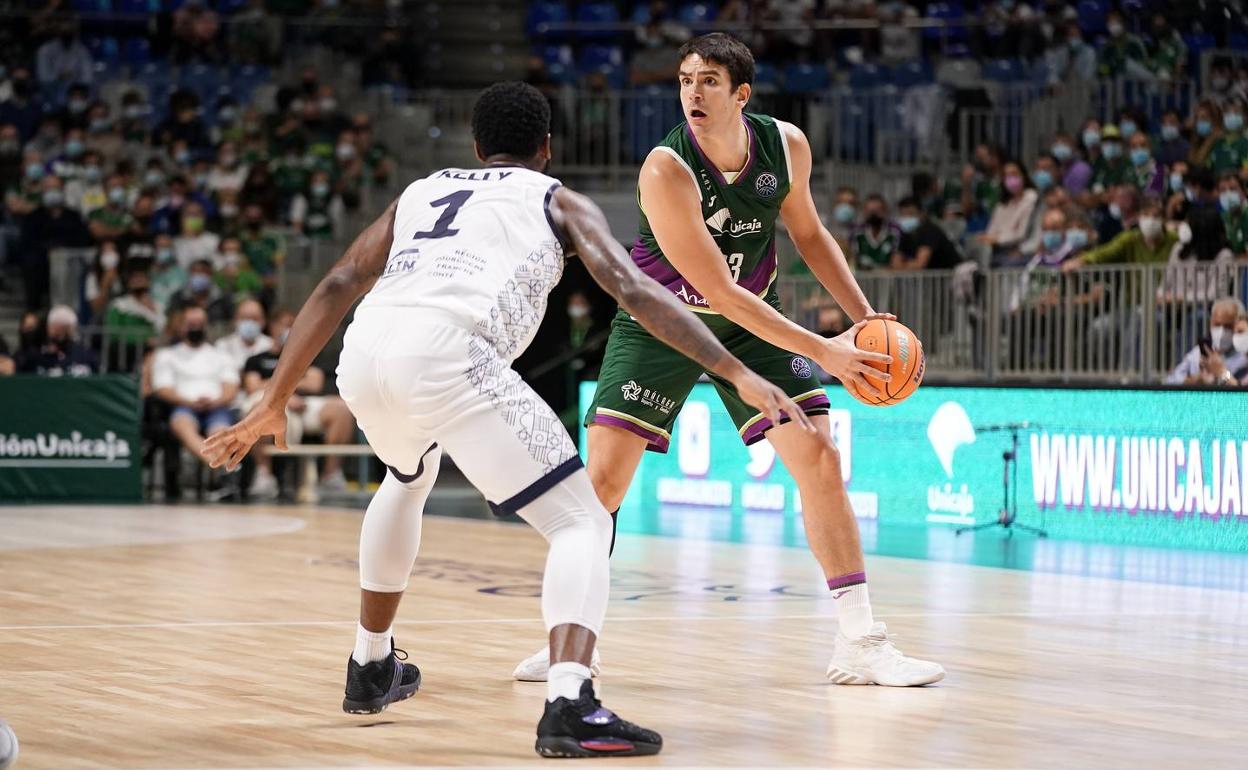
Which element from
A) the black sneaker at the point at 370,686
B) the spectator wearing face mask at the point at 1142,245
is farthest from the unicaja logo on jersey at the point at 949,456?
the black sneaker at the point at 370,686

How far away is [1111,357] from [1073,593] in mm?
4916

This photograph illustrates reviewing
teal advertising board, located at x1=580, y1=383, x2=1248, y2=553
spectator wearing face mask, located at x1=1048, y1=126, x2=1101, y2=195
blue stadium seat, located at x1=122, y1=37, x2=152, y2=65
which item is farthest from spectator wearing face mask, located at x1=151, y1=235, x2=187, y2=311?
spectator wearing face mask, located at x1=1048, y1=126, x2=1101, y2=195

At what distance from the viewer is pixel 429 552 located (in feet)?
37.3

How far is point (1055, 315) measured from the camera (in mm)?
14281

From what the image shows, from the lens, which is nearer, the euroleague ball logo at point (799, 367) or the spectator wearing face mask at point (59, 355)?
the euroleague ball logo at point (799, 367)

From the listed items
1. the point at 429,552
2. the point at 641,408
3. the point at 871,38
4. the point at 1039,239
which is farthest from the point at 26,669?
the point at 871,38

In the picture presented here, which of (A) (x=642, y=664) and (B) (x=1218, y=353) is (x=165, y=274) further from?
(A) (x=642, y=664)

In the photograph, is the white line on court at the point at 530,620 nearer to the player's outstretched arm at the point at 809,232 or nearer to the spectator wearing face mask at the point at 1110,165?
the player's outstretched arm at the point at 809,232

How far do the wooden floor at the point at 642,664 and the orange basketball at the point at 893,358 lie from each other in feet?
3.14

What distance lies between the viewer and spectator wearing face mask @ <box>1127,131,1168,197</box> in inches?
634

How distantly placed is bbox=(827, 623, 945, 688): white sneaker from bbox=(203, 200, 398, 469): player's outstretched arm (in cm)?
209

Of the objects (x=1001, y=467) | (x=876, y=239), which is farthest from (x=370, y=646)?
(x=876, y=239)

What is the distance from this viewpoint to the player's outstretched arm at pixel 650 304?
465cm

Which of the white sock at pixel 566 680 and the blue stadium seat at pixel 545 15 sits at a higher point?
the blue stadium seat at pixel 545 15
